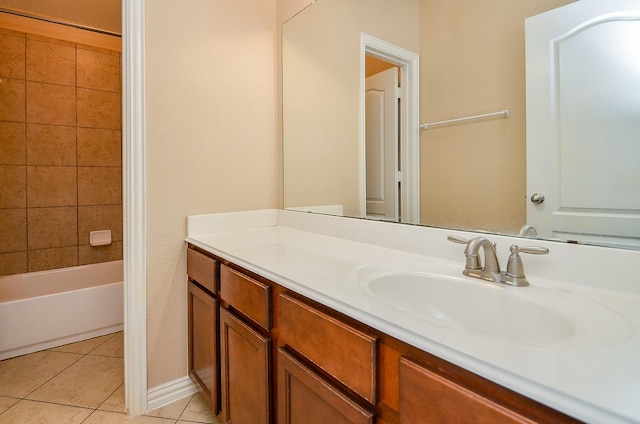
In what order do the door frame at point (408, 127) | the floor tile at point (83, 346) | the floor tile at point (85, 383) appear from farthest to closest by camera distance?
the floor tile at point (83, 346), the floor tile at point (85, 383), the door frame at point (408, 127)

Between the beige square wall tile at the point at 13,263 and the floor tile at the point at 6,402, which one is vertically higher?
the beige square wall tile at the point at 13,263

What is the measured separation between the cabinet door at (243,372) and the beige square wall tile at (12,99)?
2429 mm

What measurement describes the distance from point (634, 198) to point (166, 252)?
1655mm

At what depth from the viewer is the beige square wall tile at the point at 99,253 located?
2709 mm

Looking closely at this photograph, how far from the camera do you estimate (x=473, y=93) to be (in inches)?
42.6

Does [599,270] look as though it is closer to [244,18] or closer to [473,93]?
[473,93]

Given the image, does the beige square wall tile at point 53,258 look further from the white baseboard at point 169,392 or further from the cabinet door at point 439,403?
the cabinet door at point 439,403

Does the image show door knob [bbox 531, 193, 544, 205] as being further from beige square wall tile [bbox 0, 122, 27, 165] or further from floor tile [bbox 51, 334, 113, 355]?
beige square wall tile [bbox 0, 122, 27, 165]

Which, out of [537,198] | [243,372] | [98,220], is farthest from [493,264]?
[98,220]

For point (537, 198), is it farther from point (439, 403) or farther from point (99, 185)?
point (99, 185)

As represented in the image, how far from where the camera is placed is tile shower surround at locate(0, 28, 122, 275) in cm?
242

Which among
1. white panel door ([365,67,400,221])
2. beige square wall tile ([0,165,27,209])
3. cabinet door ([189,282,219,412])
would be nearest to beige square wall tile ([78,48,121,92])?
beige square wall tile ([0,165,27,209])

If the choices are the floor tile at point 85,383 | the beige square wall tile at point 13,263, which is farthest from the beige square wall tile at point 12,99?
the floor tile at point 85,383

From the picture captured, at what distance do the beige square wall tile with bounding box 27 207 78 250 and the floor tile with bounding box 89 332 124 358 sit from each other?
953 millimetres
